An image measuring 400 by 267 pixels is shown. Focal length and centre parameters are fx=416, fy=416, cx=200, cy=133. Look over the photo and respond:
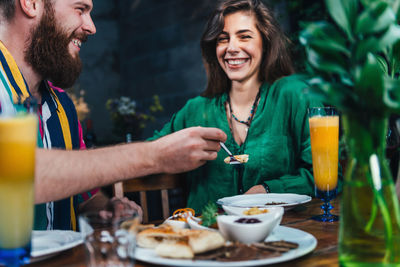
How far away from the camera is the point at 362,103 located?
2.03 ft

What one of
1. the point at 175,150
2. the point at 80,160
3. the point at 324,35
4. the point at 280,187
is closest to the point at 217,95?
the point at 280,187

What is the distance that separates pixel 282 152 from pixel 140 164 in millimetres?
1133

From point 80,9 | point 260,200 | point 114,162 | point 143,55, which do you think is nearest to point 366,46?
point 114,162

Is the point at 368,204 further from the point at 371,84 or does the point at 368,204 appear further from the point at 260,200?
the point at 260,200

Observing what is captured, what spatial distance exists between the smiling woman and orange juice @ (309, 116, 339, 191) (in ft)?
2.34

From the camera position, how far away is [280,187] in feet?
5.63

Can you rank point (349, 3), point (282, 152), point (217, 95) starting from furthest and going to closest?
point (217, 95)
point (282, 152)
point (349, 3)

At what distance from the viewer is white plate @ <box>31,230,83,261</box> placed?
76cm

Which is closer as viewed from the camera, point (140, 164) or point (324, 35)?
point (324, 35)

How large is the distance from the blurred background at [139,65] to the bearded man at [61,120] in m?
1.90

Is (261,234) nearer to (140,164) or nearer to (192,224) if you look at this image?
(192,224)

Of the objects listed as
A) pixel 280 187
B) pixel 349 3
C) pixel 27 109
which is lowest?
pixel 280 187

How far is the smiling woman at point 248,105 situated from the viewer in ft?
6.56

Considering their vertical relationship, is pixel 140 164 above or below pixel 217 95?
below
